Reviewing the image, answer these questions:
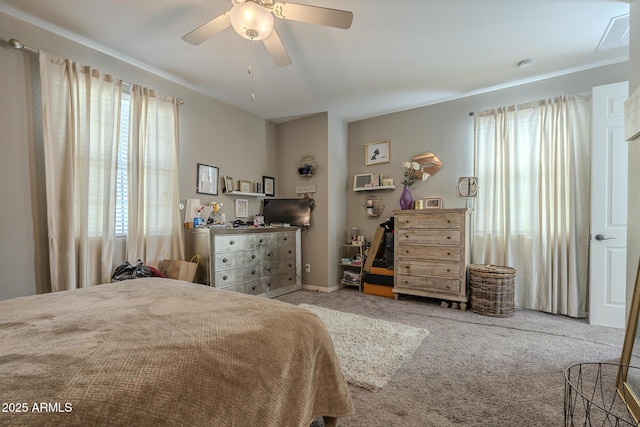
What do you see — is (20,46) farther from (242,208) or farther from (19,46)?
(242,208)

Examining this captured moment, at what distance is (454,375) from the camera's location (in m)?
1.86

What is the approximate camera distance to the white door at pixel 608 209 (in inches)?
103

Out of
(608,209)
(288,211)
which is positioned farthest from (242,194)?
(608,209)

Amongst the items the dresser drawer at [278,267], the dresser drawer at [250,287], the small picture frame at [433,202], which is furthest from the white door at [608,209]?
the dresser drawer at [250,287]

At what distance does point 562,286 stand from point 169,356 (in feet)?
12.7

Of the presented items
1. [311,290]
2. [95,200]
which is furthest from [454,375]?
[95,200]

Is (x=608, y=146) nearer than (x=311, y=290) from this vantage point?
Yes

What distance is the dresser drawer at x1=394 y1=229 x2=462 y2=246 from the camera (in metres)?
3.34

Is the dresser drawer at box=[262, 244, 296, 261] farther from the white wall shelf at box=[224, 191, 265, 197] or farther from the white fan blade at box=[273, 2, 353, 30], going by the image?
the white fan blade at box=[273, 2, 353, 30]

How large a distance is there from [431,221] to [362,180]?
1405mm

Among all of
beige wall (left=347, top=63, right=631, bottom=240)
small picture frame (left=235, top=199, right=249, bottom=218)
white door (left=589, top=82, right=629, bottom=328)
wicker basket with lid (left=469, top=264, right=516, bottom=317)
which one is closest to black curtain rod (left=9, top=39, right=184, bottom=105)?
small picture frame (left=235, top=199, right=249, bottom=218)

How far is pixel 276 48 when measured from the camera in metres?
2.13

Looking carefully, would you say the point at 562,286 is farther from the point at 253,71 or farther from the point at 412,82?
the point at 253,71

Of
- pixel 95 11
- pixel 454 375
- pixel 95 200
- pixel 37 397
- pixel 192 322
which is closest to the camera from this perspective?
pixel 37 397
